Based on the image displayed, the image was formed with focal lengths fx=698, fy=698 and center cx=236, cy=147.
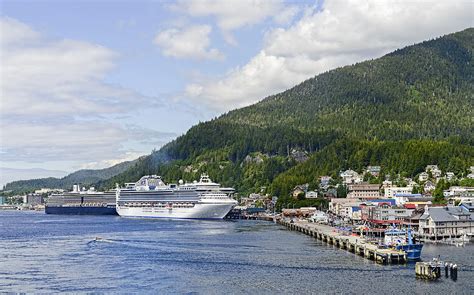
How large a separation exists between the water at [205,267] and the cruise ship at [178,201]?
5729cm

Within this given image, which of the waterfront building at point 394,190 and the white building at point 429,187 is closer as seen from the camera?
the white building at point 429,187

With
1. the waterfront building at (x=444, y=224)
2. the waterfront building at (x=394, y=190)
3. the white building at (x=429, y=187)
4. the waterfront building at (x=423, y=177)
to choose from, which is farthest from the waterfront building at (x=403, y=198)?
the waterfront building at (x=444, y=224)

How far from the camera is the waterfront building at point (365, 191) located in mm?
184913

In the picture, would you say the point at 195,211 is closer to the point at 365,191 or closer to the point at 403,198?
the point at 365,191

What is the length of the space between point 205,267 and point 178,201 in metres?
102

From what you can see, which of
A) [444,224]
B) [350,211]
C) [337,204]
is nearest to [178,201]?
[337,204]

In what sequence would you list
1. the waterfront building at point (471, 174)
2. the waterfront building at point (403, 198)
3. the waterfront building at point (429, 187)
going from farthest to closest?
1. the waterfront building at point (471, 174)
2. the waterfront building at point (429, 187)
3. the waterfront building at point (403, 198)

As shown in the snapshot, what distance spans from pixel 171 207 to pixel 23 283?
11491 centimetres

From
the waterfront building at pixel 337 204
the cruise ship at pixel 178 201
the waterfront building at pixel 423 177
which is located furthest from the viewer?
the waterfront building at pixel 423 177

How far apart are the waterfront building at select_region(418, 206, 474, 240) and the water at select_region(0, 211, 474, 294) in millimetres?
10559

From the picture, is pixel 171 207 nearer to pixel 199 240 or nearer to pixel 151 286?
pixel 199 240

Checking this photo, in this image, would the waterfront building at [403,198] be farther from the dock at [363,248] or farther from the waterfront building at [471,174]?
the dock at [363,248]

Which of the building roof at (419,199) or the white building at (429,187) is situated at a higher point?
the white building at (429,187)

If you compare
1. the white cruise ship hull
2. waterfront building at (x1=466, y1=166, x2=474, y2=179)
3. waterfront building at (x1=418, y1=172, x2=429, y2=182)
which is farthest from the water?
waterfront building at (x1=418, y1=172, x2=429, y2=182)
